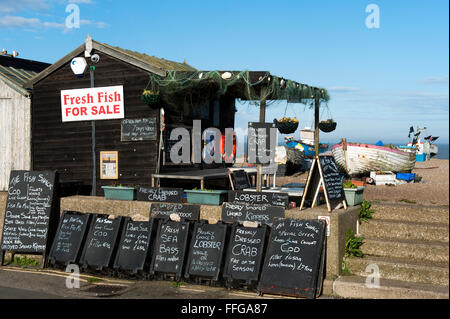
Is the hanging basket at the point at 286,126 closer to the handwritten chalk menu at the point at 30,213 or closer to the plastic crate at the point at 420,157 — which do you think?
the handwritten chalk menu at the point at 30,213

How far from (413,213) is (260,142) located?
359 cm

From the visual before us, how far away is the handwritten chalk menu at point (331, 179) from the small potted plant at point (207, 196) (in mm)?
2131

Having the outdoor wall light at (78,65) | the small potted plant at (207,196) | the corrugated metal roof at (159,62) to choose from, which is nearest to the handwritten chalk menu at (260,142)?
the small potted plant at (207,196)

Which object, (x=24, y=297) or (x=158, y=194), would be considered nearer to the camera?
(x=24, y=297)

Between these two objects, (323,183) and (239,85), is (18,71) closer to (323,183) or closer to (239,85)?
(239,85)

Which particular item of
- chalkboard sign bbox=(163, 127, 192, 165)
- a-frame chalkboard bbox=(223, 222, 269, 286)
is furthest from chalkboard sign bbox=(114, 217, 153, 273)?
chalkboard sign bbox=(163, 127, 192, 165)

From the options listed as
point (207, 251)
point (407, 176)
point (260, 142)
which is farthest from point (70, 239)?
point (407, 176)

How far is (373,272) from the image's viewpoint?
885 cm

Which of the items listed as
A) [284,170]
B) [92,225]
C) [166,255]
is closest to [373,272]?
[166,255]

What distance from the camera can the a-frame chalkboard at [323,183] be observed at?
971cm

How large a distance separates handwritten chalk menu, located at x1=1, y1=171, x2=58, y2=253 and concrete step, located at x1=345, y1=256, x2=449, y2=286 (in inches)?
267

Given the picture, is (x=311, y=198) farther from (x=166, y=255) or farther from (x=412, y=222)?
(x=166, y=255)

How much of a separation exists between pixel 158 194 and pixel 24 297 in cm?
345

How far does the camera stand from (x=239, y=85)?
11.3 m
